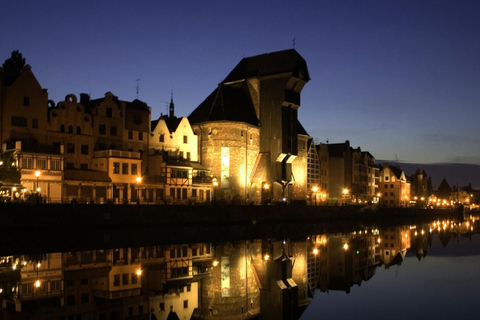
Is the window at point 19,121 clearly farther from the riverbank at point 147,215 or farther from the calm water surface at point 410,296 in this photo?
the calm water surface at point 410,296

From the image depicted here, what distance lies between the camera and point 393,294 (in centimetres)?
2234

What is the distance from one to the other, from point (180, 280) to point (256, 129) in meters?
56.1

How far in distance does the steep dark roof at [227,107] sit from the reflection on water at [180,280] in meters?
37.7

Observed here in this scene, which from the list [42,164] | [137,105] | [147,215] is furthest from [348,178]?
[42,164]

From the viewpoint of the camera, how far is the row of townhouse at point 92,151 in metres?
51.3

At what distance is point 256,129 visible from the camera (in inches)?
3157

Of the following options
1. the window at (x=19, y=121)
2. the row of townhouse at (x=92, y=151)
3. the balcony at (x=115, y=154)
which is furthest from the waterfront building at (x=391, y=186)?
the window at (x=19, y=121)

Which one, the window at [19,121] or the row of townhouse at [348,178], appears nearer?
the window at [19,121]

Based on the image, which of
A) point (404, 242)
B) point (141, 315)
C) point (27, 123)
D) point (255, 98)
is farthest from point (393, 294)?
point (255, 98)

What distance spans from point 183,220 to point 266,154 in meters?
26.7

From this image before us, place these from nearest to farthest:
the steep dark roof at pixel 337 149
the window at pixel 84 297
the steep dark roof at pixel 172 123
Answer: the window at pixel 84 297 → the steep dark roof at pixel 172 123 → the steep dark roof at pixel 337 149

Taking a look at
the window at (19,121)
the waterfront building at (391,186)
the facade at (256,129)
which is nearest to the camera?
the window at (19,121)

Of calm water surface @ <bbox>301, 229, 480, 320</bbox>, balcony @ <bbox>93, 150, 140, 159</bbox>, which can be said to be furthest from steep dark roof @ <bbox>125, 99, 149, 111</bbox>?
calm water surface @ <bbox>301, 229, 480, 320</bbox>

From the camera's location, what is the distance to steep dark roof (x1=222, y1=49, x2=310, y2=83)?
79.6 metres
